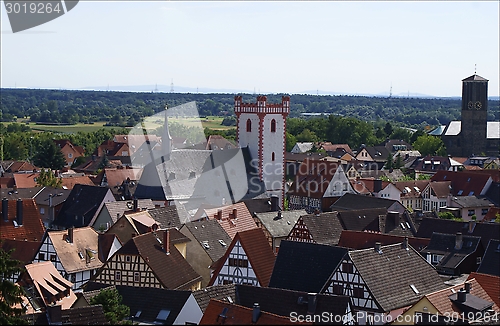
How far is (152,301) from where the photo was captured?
37.1m

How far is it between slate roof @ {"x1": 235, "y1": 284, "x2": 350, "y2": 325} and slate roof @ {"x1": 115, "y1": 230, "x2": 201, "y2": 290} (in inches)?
281

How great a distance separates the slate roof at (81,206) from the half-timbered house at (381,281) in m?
27.0

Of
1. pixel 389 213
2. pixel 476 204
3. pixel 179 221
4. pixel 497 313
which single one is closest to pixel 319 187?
pixel 476 204

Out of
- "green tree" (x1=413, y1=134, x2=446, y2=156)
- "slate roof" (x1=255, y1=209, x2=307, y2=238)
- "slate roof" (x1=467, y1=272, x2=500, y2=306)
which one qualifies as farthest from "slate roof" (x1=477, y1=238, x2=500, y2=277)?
"green tree" (x1=413, y1=134, x2=446, y2=156)

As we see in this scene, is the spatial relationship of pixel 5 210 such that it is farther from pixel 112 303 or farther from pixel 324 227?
pixel 112 303

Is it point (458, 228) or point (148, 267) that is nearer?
point (148, 267)

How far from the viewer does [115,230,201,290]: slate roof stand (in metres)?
43.2

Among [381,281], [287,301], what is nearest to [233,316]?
[287,301]

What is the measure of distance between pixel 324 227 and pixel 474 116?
97028 millimetres

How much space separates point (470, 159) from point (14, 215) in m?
85.2

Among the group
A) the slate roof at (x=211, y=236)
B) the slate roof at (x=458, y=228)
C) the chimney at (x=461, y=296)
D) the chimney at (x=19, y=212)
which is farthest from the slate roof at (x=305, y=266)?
the chimney at (x=19, y=212)

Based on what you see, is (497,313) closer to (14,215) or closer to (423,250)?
(423,250)

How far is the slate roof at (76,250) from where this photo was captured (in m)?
46.6

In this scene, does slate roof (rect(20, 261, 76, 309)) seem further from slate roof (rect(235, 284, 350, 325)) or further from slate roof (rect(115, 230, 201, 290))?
slate roof (rect(235, 284, 350, 325))
